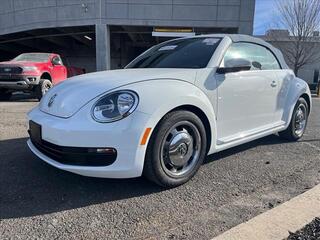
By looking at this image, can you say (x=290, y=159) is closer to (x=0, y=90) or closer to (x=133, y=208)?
(x=133, y=208)

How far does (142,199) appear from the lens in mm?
3080

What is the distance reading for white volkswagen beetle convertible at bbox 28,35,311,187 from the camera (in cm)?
296

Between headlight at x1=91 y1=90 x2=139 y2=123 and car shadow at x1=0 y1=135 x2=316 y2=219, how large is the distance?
0.72 metres

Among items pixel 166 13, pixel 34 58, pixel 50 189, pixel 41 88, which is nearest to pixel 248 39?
pixel 50 189

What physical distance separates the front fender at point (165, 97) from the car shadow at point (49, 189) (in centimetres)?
72

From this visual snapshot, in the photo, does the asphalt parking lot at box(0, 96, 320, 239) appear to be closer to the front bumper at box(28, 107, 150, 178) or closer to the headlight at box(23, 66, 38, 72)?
the front bumper at box(28, 107, 150, 178)

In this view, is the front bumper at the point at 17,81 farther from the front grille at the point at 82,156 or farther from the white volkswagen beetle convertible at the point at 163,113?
the front grille at the point at 82,156

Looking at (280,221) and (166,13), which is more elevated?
(166,13)

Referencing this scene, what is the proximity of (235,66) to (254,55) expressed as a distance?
2.56ft

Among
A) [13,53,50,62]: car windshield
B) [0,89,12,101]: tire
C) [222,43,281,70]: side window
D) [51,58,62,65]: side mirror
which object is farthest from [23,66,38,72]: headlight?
[222,43,281,70]: side window

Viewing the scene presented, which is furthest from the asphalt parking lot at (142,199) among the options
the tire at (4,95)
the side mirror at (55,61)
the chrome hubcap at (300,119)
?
the side mirror at (55,61)

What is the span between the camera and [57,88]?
3.71 meters

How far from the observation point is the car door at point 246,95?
380cm

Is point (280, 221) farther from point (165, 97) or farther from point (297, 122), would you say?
point (297, 122)
